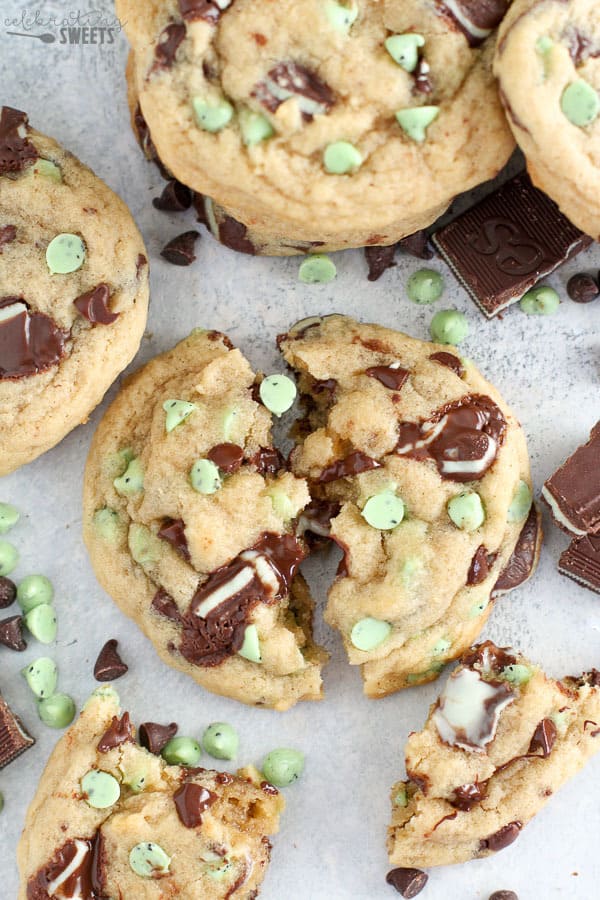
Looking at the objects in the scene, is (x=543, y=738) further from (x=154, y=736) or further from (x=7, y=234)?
(x=7, y=234)

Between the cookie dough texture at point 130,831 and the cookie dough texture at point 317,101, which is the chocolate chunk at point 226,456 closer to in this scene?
the cookie dough texture at point 317,101

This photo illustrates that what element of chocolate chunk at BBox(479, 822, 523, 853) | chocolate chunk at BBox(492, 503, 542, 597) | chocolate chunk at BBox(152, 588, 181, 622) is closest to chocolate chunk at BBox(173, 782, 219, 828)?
chocolate chunk at BBox(152, 588, 181, 622)

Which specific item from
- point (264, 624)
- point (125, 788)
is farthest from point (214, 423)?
point (125, 788)

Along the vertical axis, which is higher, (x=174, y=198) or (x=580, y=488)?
(x=174, y=198)

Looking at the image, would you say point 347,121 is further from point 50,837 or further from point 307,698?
point 50,837

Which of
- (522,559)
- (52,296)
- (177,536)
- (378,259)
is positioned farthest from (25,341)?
(522,559)
